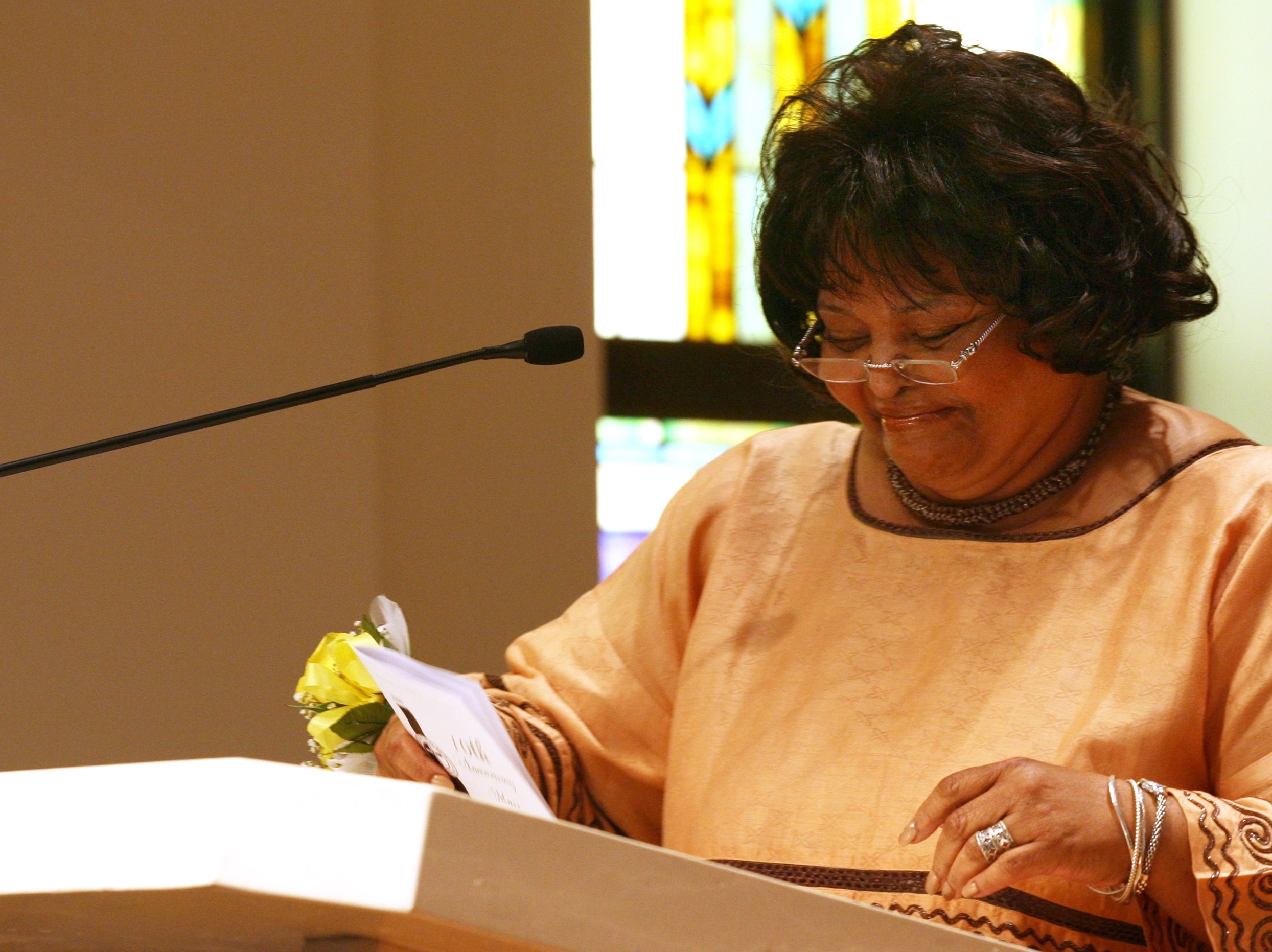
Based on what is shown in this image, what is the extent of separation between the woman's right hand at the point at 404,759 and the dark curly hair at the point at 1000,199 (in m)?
0.75

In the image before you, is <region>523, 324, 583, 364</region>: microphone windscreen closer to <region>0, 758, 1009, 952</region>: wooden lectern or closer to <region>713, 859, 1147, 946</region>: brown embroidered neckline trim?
<region>713, 859, 1147, 946</region>: brown embroidered neckline trim

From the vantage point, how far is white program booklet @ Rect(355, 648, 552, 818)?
144 cm

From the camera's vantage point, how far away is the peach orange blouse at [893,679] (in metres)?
1.62

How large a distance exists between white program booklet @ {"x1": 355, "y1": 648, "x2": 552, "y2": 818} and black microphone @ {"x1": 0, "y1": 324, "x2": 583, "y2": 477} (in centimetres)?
34

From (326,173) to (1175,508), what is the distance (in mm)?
2146

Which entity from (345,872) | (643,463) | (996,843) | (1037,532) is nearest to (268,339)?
(643,463)

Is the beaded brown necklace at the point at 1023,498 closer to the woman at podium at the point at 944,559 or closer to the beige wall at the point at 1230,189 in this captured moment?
the woman at podium at the point at 944,559

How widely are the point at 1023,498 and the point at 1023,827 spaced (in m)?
0.65

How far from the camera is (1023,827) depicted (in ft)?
4.49

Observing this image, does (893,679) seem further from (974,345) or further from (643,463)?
(643,463)

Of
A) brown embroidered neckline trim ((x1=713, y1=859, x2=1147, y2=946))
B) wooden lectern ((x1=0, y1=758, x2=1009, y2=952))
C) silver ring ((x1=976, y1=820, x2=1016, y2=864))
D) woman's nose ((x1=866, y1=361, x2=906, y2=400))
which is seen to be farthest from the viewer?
woman's nose ((x1=866, y1=361, x2=906, y2=400))

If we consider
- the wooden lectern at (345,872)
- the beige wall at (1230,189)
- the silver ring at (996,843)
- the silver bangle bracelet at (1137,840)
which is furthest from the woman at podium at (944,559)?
the beige wall at (1230,189)

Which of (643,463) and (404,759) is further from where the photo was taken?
(643,463)

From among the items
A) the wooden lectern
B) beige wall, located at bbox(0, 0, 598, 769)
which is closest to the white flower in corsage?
the wooden lectern
